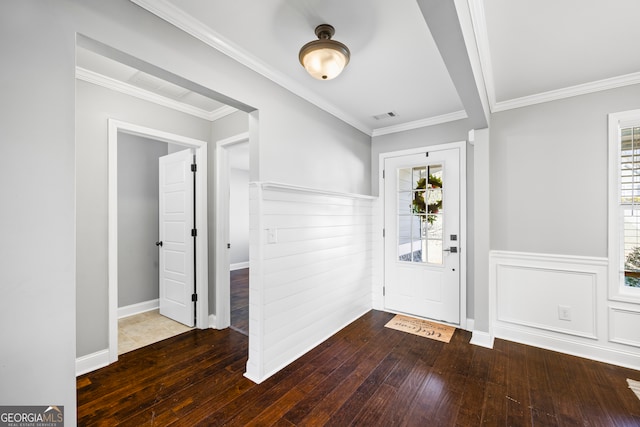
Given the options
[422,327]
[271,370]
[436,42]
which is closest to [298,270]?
[271,370]

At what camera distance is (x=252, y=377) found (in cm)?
224

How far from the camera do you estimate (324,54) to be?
5.94 feet

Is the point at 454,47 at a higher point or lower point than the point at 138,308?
higher

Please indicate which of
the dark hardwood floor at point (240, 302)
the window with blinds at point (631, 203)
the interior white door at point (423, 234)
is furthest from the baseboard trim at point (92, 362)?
the window with blinds at point (631, 203)

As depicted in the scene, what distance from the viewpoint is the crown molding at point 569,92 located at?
2.45 m

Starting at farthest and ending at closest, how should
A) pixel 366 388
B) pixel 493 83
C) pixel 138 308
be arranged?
pixel 138 308 → pixel 493 83 → pixel 366 388

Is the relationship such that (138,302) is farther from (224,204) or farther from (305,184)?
(305,184)

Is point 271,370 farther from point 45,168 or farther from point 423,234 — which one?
point 423,234

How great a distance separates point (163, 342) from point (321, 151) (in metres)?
2.63

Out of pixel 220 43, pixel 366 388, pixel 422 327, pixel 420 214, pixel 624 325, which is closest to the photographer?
pixel 220 43

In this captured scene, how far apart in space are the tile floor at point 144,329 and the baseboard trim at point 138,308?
0.26 feet

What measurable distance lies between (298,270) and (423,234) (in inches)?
70.8

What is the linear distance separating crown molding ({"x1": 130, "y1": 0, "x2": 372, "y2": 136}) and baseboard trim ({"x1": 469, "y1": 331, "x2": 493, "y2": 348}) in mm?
2901

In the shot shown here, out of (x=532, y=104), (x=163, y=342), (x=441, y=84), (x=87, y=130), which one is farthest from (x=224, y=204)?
(x=532, y=104)
